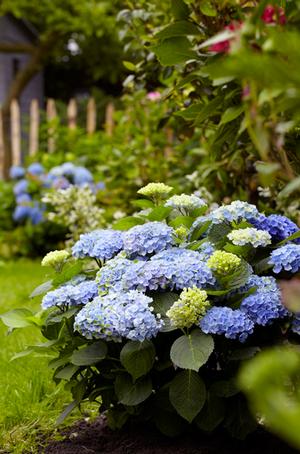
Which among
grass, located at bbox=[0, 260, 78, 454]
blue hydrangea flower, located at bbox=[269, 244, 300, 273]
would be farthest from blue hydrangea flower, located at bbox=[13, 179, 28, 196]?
blue hydrangea flower, located at bbox=[269, 244, 300, 273]

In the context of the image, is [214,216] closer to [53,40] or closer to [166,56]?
[166,56]

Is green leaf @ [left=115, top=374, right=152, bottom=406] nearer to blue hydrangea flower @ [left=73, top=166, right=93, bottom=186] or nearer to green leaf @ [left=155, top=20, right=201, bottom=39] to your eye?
green leaf @ [left=155, top=20, right=201, bottom=39]

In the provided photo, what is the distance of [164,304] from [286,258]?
368 millimetres

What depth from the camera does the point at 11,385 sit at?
2701 mm

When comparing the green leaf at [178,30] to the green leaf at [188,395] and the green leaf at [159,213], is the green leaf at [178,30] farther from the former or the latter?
the green leaf at [188,395]

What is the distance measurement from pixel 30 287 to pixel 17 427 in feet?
9.00

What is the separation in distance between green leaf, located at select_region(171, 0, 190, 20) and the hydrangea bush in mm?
581

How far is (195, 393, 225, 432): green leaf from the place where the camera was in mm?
2021

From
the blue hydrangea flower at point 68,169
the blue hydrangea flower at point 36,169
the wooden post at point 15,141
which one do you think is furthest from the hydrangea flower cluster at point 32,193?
the wooden post at point 15,141

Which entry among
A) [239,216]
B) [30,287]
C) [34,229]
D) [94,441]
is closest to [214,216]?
[239,216]

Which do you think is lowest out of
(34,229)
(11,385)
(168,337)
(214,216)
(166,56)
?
(34,229)

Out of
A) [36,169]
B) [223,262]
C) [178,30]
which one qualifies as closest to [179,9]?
[178,30]

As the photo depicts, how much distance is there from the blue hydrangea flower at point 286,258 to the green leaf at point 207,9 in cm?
90

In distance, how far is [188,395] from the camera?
1.96 meters
